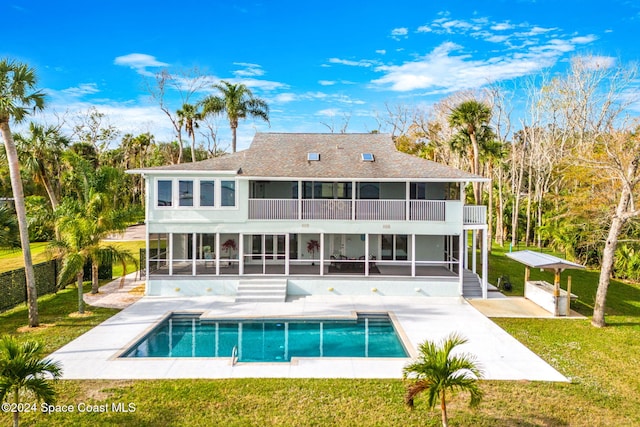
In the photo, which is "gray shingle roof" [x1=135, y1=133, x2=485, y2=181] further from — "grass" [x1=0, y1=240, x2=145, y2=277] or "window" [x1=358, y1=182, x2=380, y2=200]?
"grass" [x1=0, y1=240, x2=145, y2=277]

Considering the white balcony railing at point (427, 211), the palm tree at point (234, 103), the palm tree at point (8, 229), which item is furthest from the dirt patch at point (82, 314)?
the palm tree at point (234, 103)

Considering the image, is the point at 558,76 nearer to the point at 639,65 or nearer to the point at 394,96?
the point at 639,65

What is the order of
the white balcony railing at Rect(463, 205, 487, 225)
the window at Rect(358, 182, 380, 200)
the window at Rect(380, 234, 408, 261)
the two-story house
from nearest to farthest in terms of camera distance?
the two-story house, the white balcony railing at Rect(463, 205, 487, 225), the window at Rect(358, 182, 380, 200), the window at Rect(380, 234, 408, 261)

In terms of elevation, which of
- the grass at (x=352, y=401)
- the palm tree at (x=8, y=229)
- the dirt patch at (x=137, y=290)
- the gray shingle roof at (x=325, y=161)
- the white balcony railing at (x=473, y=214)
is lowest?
the grass at (x=352, y=401)

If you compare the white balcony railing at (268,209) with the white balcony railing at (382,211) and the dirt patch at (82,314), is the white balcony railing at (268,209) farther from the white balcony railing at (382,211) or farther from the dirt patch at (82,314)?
the dirt patch at (82,314)

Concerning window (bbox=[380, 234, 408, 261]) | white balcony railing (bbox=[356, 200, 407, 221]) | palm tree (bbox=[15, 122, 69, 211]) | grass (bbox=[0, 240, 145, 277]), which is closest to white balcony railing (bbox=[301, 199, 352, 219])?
white balcony railing (bbox=[356, 200, 407, 221])

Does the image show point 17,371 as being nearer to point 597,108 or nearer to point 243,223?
point 243,223
